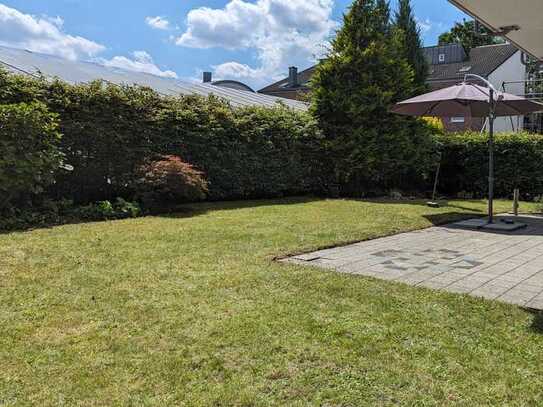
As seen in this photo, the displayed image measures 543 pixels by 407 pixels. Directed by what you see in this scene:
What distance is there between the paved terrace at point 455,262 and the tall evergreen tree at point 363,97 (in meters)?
6.09

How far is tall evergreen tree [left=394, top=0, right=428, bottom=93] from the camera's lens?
65.7 feet

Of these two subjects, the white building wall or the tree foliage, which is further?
the tree foliage

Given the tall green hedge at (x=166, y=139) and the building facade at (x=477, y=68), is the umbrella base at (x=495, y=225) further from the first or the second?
the building facade at (x=477, y=68)

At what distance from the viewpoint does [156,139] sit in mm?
9719

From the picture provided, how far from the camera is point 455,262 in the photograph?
538 cm

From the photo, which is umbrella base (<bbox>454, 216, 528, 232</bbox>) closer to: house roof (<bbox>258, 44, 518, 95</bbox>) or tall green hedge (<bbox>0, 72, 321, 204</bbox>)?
tall green hedge (<bbox>0, 72, 321, 204</bbox>)

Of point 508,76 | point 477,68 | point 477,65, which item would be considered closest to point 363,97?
point 477,68

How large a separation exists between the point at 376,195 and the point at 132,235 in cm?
908

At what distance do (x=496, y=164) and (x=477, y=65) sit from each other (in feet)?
68.3

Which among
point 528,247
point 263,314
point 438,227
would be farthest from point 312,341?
point 438,227

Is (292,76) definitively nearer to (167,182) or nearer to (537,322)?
(167,182)

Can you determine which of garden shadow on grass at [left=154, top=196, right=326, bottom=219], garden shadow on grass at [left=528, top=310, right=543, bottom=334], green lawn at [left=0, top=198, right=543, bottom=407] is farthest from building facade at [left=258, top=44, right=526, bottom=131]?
garden shadow on grass at [left=528, top=310, right=543, bottom=334]

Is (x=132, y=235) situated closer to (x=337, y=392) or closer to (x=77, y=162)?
(x=77, y=162)

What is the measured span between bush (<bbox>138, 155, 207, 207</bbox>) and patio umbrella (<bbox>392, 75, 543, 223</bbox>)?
14.0ft
